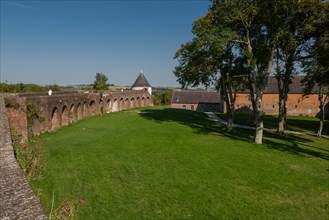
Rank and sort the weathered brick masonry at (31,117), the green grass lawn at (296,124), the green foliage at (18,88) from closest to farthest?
1. the weathered brick masonry at (31,117)
2. the green foliage at (18,88)
3. the green grass lawn at (296,124)

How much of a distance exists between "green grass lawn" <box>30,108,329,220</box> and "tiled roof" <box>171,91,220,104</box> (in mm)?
39817

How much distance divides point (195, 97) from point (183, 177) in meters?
51.0

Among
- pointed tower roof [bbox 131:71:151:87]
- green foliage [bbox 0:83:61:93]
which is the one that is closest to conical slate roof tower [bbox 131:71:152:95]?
pointed tower roof [bbox 131:71:151:87]

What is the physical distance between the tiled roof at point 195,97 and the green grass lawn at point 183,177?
39.8 metres

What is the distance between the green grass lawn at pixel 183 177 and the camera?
10234 mm

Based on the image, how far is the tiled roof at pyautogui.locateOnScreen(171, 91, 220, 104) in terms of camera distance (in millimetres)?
61812

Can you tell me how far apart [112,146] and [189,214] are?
9.92m

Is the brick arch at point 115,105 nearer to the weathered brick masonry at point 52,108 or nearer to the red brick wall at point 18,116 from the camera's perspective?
the weathered brick masonry at point 52,108

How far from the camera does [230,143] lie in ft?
67.8

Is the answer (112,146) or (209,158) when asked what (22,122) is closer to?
(112,146)

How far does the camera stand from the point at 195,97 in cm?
6356

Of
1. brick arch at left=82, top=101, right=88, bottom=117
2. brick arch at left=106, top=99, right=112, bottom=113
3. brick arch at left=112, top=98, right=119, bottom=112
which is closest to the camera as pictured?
brick arch at left=82, top=101, right=88, bottom=117

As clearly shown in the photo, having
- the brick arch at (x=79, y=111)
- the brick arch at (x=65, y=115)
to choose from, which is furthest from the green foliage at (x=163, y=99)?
the brick arch at (x=65, y=115)

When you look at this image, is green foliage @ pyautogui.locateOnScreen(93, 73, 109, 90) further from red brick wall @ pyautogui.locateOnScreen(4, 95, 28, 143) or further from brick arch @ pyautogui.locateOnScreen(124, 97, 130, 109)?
red brick wall @ pyautogui.locateOnScreen(4, 95, 28, 143)
